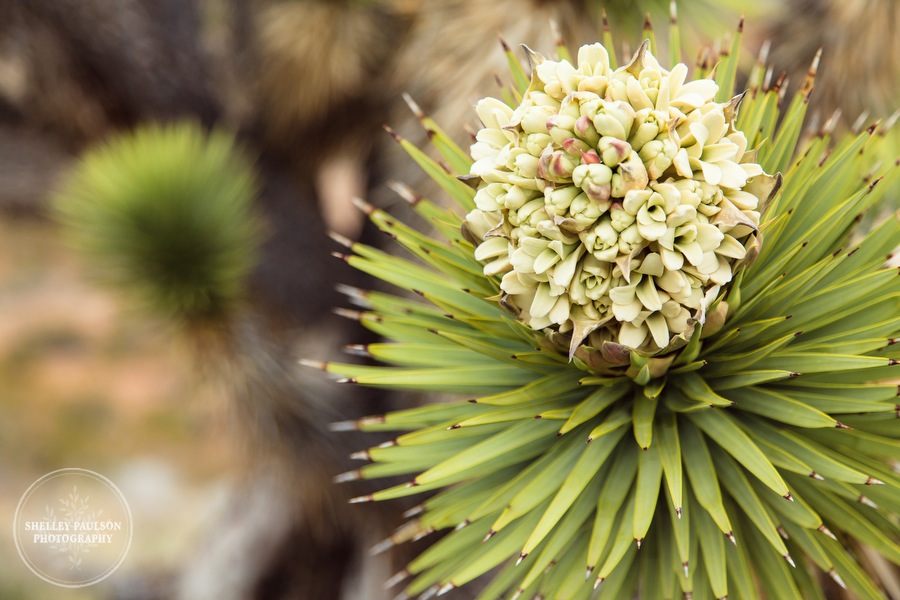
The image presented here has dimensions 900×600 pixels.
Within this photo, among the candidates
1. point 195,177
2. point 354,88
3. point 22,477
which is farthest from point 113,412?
point 195,177

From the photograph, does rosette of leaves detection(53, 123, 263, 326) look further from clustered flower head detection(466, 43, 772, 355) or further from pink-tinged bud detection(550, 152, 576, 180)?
pink-tinged bud detection(550, 152, 576, 180)

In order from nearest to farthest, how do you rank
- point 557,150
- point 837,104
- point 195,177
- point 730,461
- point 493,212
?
point 557,150
point 493,212
point 730,461
point 195,177
point 837,104

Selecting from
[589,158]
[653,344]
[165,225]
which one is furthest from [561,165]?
[165,225]

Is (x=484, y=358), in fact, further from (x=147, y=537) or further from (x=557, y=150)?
(x=147, y=537)

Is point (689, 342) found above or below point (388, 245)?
below

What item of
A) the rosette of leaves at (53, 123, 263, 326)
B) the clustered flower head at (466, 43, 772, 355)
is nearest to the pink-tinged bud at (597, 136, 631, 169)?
the clustered flower head at (466, 43, 772, 355)

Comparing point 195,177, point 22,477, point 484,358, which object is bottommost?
point 484,358
